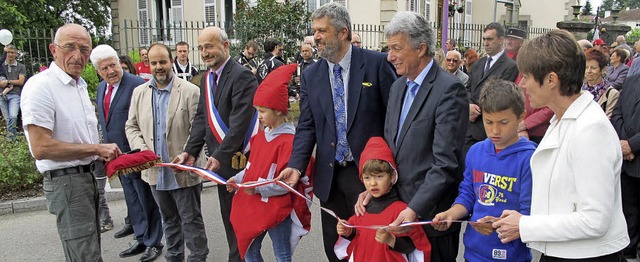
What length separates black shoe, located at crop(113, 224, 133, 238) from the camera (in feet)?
17.9

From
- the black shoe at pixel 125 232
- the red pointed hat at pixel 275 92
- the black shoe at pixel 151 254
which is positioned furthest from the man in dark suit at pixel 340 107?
the black shoe at pixel 125 232

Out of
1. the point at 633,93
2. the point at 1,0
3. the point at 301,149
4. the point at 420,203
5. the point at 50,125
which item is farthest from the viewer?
the point at 1,0

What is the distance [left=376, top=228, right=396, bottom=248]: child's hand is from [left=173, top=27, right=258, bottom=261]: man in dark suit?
1.59 metres

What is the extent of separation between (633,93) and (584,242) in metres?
3.04

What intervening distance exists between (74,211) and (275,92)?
5.18 feet

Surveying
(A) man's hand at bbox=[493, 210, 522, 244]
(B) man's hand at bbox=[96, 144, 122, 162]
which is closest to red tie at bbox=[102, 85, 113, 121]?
(B) man's hand at bbox=[96, 144, 122, 162]

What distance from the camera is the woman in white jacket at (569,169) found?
1.82 metres

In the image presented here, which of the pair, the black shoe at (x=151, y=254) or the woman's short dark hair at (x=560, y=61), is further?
the black shoe at (x=151, y=254)

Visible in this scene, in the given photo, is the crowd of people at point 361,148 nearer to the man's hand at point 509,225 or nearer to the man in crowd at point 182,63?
the man's hand at point 509,225

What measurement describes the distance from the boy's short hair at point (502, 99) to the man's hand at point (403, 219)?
0.66 m

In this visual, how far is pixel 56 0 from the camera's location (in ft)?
69.8

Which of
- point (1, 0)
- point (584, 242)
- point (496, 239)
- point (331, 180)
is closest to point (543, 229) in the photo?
point (584, 242)

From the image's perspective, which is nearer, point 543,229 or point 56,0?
point 543,229

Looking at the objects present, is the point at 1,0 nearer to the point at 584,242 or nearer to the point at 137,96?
the point at 137,96
